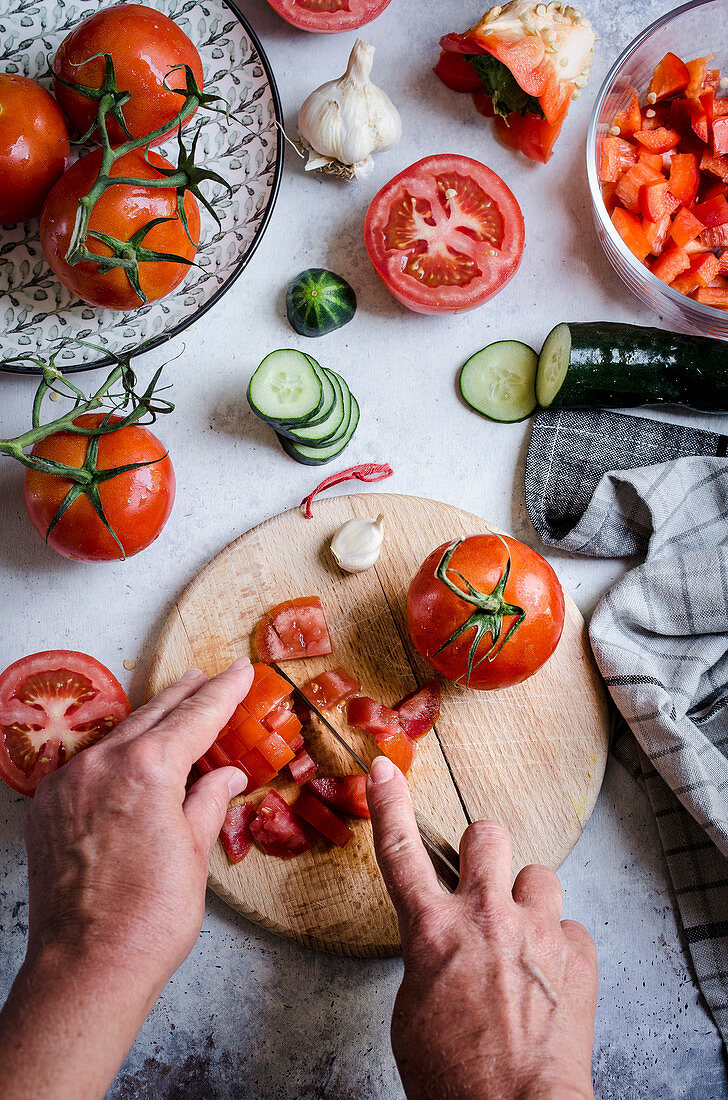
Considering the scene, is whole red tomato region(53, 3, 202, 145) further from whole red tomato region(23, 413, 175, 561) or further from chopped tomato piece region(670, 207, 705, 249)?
chopped tomato piece region(670, 207, 705, 249)

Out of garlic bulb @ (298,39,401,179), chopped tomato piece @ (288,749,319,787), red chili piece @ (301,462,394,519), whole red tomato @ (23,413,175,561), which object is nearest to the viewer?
whole red tomato @ (23,413,175,561)

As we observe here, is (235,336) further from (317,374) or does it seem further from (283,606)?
(283,606)

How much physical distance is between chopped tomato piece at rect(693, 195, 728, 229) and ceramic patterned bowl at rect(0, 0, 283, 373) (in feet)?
3.95

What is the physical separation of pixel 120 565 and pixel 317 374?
2.59ft

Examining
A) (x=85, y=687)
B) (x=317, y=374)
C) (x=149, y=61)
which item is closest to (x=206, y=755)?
(x=85, y=687)

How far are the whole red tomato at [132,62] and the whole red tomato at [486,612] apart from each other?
1.28 m

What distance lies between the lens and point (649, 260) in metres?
2.29

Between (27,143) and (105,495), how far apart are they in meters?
0.85

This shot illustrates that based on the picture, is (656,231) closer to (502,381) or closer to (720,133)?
(720,133)

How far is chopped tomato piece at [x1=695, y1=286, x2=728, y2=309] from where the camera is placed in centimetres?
225

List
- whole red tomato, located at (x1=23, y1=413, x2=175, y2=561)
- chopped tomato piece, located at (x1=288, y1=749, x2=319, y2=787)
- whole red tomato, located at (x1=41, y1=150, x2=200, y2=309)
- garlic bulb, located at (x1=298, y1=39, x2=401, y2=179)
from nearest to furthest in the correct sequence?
1. whole red tomato, located at (x1=41, y1=150, x2=200, y2=309)
2. whole red tomato, located at (x1=23, y1=413, x2=175, y2=561)
3. chopped tomato piece, located at (x1=288, y1=749, x2=319, y2=787)
4. garlic bulb, located at (x1=298, y1=39, x2=401, y2=179)

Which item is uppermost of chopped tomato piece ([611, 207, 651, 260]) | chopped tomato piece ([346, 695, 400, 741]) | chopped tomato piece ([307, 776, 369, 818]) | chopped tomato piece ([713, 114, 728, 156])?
chopped tomato piece ([713, 114, 728, 156])

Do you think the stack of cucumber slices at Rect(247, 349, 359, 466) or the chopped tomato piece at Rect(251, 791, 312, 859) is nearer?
the chopped tomato piece at Rect(251, 791, 312, 859)

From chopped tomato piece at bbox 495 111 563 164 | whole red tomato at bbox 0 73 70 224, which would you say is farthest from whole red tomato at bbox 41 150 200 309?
chopped tomato piece at bbox 495 111 563 164
